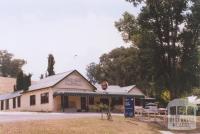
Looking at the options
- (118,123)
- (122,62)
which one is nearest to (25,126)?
(118,123)

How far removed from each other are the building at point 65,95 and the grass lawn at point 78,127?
2092 centimetres

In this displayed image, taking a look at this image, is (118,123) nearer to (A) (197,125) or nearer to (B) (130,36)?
(A) (197,125)

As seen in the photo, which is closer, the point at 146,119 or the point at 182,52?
the point at 146,119

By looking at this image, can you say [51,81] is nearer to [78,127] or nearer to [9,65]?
[78,127]

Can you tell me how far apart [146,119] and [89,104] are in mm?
21582

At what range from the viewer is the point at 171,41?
150ft

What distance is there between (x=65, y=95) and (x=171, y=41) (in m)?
16.3

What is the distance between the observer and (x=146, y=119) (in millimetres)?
40281

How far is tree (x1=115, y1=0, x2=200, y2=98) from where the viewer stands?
4519cm

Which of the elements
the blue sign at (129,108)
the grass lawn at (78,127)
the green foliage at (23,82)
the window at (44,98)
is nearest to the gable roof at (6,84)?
→ the green foliage at (23,82)

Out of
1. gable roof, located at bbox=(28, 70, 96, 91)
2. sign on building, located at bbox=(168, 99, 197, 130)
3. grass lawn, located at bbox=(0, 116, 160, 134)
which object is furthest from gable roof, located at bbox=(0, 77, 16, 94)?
grass lawn, located at bbox=(0, 116, 160, 134)

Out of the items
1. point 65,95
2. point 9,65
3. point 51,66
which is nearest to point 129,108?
point 65,95

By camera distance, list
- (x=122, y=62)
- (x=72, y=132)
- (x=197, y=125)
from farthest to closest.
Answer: (x=122, y=62) < (x=197, y=125) < (x=72, y=132)

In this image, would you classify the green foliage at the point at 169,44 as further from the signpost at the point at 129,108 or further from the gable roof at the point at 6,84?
the gable roof at the point at 6,84
